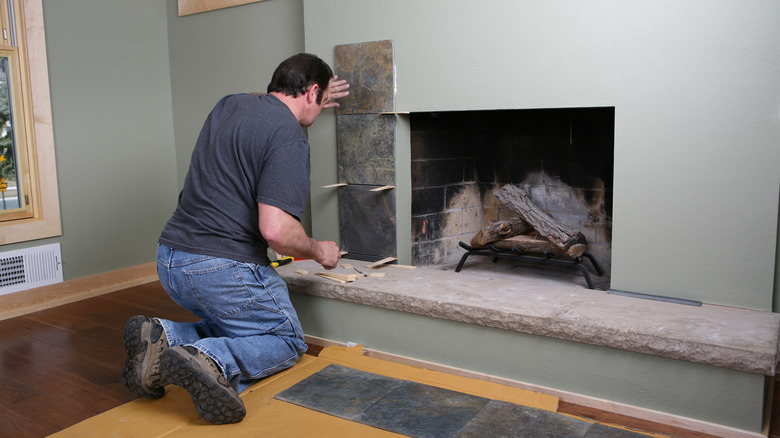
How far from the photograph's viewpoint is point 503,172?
3.24 metres

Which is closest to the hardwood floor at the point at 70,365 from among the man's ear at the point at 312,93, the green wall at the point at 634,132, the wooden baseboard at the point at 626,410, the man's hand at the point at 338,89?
the wooden baseboard at the point at 626,410

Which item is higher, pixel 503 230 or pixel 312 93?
pixel 312 93

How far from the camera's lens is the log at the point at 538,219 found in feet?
9.14

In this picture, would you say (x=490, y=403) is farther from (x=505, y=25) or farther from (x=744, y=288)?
(x=505, y=25)

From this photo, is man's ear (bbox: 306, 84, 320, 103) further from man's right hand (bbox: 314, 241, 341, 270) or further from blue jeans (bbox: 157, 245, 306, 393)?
blue jeans (bbox: 157, 245, 306, 393)

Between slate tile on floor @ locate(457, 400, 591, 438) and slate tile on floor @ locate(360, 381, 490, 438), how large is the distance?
0.04m

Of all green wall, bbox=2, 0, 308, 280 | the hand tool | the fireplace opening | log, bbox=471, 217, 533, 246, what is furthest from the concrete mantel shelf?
green wall, bbox=2, 0, 308, 280

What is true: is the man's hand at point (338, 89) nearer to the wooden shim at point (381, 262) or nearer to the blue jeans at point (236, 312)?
the wooden shim at point (381, 262)

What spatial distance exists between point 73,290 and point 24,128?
96 centimetres

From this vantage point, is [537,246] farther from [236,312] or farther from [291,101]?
[236,312]

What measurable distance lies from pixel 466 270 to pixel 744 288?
1.27 m

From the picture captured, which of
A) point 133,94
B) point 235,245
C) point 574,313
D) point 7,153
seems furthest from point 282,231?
point 133,94

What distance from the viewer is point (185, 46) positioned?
12.8 ft

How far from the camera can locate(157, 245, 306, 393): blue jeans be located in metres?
2.05
